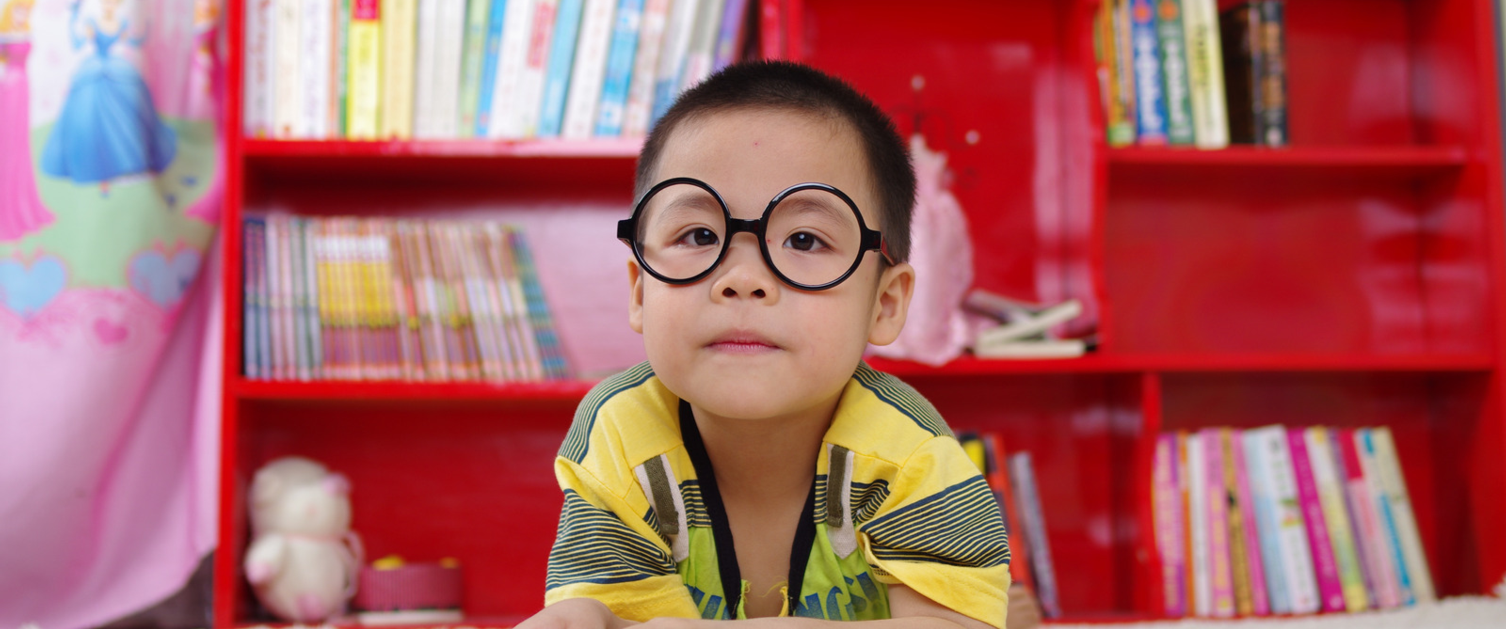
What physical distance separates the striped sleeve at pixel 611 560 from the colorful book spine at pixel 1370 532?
1318 millimetres

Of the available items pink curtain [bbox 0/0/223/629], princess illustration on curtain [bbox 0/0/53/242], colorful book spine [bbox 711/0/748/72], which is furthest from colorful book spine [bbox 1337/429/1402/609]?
princess illustration on curtain [bbox 0/0/53/242]

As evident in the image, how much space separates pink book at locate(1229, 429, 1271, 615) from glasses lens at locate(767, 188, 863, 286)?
1.15 m

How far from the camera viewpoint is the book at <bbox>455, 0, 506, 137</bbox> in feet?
5.46

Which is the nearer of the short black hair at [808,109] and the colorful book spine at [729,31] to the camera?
the short black hair at [808,109]

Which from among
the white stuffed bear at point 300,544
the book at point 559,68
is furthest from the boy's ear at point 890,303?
the white stuffed bear at point 300,544

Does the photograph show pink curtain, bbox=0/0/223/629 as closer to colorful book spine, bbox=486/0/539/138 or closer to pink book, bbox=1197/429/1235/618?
colorful book spine, bbox=486/0/539/138

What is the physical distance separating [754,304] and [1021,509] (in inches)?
43.5

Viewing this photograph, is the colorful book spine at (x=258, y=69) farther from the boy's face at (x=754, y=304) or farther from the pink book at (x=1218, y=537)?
the pink book at (x=1218, y=537)

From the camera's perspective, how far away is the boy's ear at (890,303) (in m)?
0.90

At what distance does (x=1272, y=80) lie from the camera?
1762 millimetres

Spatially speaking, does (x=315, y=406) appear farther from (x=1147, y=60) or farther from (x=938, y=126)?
(x=1147, y=60)

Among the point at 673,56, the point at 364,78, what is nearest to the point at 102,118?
the point at 364,78

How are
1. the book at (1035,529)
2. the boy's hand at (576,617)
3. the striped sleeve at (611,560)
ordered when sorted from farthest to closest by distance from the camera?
the book at (1035,529) → the striped sleeve at (611,560) → the boy's hand at (576,617)

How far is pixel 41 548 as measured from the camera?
5.34ft
